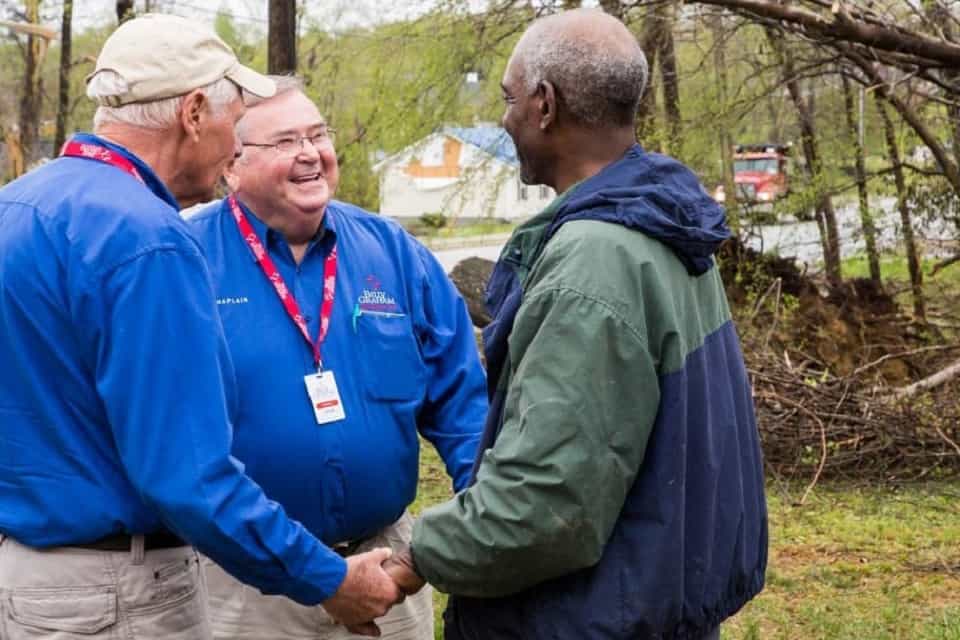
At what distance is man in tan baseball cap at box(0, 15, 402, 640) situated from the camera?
2857mm

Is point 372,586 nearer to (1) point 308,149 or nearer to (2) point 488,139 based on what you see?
(1) point 308,149

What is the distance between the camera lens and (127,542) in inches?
120

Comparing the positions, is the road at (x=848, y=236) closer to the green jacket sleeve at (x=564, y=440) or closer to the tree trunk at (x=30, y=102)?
the green jacket sleeve at (x=564, y=440)

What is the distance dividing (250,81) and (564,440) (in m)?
1.29

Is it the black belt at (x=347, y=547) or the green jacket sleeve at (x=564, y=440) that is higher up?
the green jacket sleeve at (x=564, y=440)

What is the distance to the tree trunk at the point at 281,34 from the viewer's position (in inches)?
433

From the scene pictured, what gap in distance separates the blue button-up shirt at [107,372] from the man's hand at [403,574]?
1.64 feet

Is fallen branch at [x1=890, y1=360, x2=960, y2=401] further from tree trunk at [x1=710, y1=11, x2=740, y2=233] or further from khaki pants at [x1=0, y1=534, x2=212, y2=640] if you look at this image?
khaki pants at [x1=0, y1=534, x2=212, y2=640]

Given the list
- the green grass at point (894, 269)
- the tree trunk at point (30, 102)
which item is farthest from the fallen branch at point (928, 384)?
the tree trunk at point (30, 102)

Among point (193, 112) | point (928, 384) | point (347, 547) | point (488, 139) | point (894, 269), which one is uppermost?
point (193, 112)

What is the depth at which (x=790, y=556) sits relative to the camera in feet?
25.3

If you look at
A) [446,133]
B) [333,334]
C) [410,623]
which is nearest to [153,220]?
[333,334]

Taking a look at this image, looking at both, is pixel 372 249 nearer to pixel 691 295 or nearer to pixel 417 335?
pixel 417 335

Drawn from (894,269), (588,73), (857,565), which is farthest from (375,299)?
(894,269)
